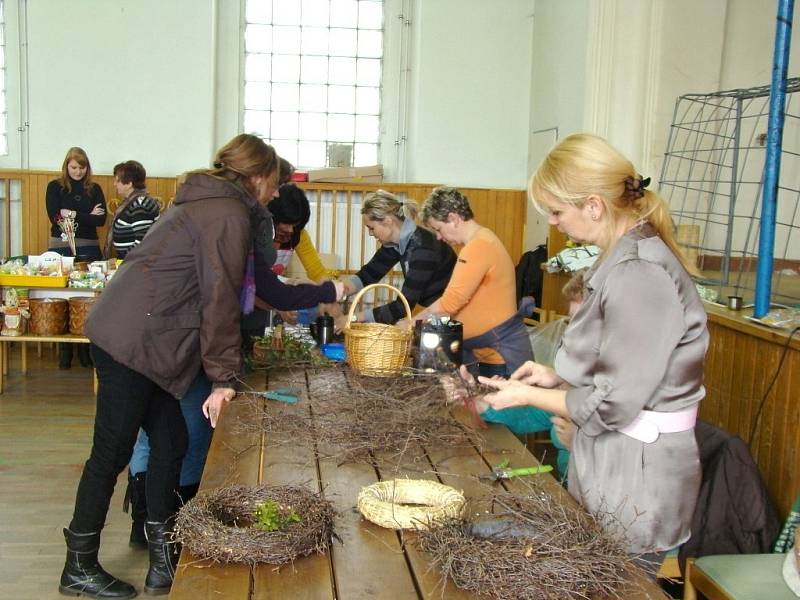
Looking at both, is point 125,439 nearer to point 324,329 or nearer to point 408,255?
point 324,329

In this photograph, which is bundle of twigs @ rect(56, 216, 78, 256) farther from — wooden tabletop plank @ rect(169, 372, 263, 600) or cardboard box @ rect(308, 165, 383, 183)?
wooden tabletop plank @ rect(169, 372, 263, 600)

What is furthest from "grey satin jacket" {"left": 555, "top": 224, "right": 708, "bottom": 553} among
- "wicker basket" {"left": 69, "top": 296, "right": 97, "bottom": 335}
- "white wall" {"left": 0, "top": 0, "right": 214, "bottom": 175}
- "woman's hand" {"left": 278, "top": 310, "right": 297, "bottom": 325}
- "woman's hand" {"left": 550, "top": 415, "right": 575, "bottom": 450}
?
"white wall" {"left": 0, "top": 0, "right": 214, "bottom": 175}

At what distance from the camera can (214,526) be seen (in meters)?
1.71

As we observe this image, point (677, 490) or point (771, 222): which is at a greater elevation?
point (771, 222)

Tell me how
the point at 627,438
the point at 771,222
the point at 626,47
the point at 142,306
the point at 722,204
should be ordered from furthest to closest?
1. the point at 626,47
2. the point at 722,204
3. the point at 771,222
4. the point at 142,306
5. the point at 627,438

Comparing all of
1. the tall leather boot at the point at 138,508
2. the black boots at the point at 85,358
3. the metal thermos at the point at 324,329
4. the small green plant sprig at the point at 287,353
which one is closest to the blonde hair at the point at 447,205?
the metal thermos at the point at 324,329

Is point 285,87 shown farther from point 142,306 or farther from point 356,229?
point 142,306

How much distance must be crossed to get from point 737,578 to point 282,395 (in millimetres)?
1466

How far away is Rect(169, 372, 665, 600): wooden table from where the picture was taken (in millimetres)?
1591

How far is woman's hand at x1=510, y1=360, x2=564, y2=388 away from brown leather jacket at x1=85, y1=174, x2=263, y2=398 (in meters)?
0.98

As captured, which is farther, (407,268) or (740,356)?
(407,268)

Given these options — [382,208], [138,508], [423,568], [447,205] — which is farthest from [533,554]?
[382,208]

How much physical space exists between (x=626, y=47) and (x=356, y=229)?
10.7 feet

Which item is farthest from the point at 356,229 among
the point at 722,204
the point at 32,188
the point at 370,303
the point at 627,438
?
the point at 627,438
